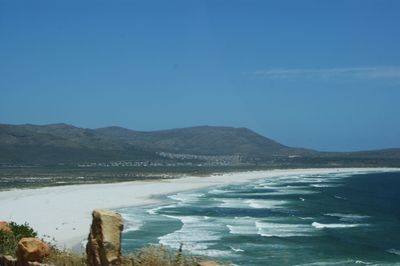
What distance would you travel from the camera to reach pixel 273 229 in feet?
119

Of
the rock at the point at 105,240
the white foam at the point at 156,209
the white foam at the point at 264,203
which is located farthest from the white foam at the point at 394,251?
the rock at the point at 105,240

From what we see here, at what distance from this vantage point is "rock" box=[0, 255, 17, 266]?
468 inches

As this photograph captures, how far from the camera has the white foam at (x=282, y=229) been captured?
113 ft

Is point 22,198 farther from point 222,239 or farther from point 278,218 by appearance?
point 222,239

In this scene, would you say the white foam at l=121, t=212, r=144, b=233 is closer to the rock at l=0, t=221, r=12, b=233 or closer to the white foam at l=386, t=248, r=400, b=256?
the white foam at l=386, t=248, r=400, b=256

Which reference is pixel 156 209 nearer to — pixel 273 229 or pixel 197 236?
pixel 273 229

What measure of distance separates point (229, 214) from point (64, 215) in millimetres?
11200

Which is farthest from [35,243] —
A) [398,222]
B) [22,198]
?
[22,198]

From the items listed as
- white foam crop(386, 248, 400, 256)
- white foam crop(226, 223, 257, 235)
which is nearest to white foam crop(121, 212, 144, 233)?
white foam crop(226, 223, 257, 235)

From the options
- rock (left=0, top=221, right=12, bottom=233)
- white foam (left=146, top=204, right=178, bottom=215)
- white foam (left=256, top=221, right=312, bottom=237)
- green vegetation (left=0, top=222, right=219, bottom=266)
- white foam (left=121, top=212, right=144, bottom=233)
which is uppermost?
rock (left=0, top=221, right=12, bottom=233)

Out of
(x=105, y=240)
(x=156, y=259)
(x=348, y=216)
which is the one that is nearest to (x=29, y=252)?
(x=105, y=240)

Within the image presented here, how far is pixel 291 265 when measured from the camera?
24859 mm

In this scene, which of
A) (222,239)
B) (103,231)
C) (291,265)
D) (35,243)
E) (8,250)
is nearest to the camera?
(103,231)

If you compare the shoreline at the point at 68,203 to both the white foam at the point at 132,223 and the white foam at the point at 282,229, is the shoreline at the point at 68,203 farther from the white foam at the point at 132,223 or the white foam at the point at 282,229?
the white foam at the point at 282,229
